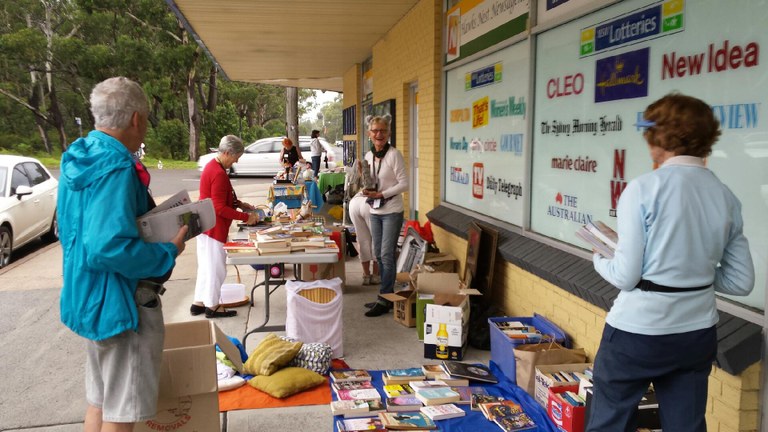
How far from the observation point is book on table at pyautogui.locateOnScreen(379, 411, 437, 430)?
11.6 ft

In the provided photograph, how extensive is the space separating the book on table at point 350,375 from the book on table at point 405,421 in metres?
0.54

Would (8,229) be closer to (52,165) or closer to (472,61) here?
(472,61)

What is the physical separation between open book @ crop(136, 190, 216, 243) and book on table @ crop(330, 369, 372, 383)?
69.2 inches

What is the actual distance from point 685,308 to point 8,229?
901 centimetres

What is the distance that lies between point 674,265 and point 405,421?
197 centimetres

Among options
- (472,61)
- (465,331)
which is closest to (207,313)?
(465,331)

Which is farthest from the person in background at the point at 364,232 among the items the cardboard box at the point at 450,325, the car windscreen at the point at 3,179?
the car windscreen at the point at 3,179

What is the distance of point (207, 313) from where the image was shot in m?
5.78

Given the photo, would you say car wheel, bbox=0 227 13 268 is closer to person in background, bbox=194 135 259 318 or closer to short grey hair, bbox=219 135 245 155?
person in background, bbox=194 135 259 318

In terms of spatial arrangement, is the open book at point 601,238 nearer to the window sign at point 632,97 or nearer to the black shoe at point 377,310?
the window sign at point 632,97

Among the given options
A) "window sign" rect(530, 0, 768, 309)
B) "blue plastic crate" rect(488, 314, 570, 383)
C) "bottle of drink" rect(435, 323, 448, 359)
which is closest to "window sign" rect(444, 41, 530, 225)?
"window sign" rect(530, 0, 768, 309)

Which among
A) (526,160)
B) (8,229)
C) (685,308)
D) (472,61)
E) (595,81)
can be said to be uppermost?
(472,61)

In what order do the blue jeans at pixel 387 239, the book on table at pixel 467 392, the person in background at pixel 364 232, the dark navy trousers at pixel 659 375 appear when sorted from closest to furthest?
1. the dark navy trousers at pixel 659 375
2. the book on table at pixel 467 392
3. the blue jeans at pixel 387 239
4. the person in background at pixel 364 232

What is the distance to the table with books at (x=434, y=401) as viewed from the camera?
3578mm
